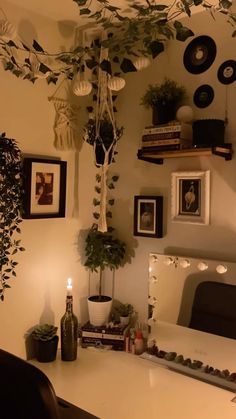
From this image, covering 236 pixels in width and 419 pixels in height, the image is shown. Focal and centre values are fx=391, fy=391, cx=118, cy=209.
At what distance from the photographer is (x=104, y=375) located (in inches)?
72.1

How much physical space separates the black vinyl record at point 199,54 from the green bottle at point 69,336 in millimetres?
1356

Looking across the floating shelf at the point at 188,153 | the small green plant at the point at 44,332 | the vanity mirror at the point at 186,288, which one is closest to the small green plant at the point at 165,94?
the floating shelf at the point at 188,153

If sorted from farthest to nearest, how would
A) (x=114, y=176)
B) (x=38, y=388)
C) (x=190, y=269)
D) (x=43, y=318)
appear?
(x=114, y=176) < (x=43, y=318) < (x=190, y=269) < (x=38, y=388)

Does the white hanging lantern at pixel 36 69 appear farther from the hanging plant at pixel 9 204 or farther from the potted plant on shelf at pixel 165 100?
the potted plant on shelf at pixel 165 100

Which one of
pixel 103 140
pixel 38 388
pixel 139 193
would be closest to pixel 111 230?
pixel 139 193

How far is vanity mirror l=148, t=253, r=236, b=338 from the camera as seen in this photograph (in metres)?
1.84

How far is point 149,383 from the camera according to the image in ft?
5.77

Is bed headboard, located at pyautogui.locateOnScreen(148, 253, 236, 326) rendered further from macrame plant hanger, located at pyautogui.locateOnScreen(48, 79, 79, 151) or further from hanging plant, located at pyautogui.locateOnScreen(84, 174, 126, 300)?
macrame plant hanger, located at pyautogui.locateOnScreen(48, 79, 79, 151)

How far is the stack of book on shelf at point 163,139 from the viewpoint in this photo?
190 cm

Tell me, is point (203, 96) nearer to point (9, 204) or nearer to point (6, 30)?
point (6, 30)

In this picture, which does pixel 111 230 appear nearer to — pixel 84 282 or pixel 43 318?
pixel 84 282

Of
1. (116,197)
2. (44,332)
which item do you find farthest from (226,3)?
(44,332)

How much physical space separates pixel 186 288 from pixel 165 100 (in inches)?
37.8

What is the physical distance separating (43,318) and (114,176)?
35.8 inches
